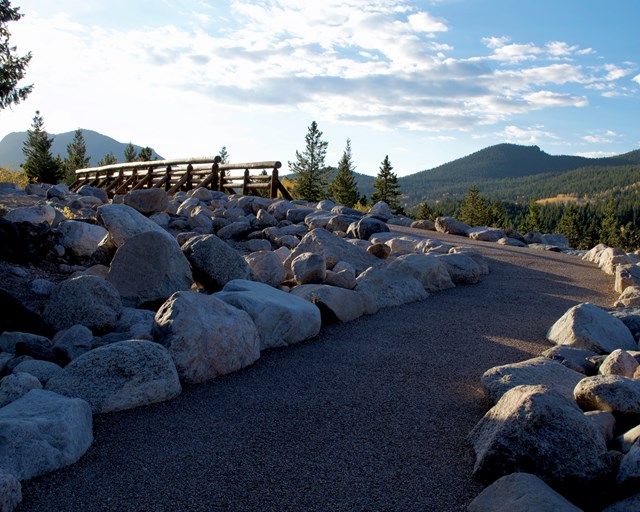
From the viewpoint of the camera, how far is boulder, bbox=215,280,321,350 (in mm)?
5125

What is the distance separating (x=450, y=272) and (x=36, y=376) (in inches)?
231

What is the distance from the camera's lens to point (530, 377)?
4.12 meters

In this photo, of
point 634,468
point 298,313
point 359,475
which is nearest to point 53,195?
point 298,313

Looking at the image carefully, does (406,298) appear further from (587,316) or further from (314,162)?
(314,162)

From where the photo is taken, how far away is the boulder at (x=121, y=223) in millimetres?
7500

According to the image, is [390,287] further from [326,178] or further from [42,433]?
[326,178]

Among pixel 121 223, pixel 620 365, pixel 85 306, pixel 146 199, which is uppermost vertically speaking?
pixel 146 199

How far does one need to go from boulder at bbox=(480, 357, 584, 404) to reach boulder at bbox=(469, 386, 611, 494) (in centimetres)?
86

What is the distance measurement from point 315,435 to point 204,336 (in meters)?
1.35

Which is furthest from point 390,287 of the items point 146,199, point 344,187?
point 344,187

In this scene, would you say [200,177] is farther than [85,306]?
Yes

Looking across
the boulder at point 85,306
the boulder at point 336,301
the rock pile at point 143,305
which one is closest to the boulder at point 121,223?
the rock pile at point 143,305

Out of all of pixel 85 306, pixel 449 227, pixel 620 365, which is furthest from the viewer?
pixel 449 227

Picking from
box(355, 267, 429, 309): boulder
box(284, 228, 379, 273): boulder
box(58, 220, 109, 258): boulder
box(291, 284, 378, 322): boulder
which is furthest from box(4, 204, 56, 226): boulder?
box(355, 267, 429, 309): boulder
